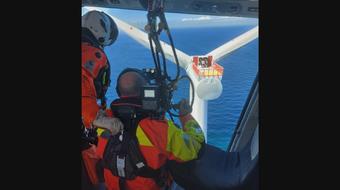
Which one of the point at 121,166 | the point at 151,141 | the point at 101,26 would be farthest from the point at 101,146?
the point at 101,26

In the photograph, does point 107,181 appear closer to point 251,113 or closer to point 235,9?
point 251,113

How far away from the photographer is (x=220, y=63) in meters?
3.22

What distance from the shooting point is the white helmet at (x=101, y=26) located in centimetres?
324

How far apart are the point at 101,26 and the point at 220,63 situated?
746 mm

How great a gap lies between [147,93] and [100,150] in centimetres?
46

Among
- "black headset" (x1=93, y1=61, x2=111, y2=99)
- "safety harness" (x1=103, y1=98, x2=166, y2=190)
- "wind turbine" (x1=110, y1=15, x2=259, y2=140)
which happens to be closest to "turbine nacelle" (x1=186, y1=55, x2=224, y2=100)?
"wind turbine" (x1=110, y1=15, x2=259, y2=140)

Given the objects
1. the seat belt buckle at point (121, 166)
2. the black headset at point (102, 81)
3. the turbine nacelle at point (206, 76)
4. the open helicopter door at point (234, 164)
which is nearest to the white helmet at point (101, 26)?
the black headset at point (102, 81)

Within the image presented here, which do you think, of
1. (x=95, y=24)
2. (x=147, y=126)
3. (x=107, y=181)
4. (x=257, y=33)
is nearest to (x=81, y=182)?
(x=107, y=181)

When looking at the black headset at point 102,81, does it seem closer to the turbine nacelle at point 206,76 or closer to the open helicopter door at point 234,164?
the turbine nacelle at point 206,76

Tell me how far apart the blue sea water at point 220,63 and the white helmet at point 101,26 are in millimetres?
82

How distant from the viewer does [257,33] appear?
10.5 feet

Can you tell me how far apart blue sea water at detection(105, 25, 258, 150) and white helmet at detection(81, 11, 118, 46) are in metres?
0.08

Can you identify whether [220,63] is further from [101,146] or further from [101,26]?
[101,146]

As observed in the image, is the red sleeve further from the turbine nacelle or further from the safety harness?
the turbine nacelle
